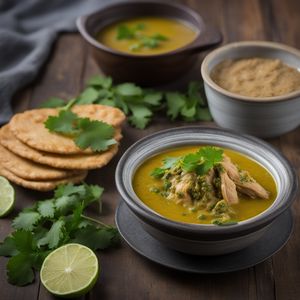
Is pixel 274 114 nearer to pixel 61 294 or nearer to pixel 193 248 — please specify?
pixel 193 248

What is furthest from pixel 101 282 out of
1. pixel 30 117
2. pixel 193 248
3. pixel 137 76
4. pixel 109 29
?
pixel 109 29

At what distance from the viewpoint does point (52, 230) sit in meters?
3.62

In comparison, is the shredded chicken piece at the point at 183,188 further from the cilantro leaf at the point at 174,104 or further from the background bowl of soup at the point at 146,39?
the background bowl of soup at the point at 146,39

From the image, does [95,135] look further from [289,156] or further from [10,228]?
[289,156]

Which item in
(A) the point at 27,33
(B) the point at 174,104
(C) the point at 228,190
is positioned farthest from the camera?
(A) the point at 27,33

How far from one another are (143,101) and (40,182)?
1095mm

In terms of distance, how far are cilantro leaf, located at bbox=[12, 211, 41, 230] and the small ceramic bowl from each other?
576mm

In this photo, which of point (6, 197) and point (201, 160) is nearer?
point (201, 160)

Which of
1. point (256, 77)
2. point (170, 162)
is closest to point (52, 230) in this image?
point (170, 162)

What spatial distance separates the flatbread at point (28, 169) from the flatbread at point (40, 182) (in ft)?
0.07

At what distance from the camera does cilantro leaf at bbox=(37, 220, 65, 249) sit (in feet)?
11.7

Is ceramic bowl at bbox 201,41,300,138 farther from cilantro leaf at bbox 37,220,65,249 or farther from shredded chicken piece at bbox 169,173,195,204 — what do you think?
cilantro leaf at bbox 37,220,65,249

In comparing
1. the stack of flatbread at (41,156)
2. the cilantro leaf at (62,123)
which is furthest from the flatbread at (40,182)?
the cilantro leaf at (62,123)

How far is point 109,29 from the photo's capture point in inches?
211
